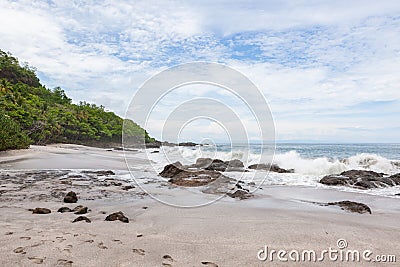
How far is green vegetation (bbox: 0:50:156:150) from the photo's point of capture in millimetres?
16406

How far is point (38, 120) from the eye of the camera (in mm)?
29078

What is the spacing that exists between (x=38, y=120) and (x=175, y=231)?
30300 mm

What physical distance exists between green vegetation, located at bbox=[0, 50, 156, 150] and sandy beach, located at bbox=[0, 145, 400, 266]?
7.08m

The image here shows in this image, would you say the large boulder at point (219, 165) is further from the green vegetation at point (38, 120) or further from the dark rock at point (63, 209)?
the dark rock at point (63, 209)

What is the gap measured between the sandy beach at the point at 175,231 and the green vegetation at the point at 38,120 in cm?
708

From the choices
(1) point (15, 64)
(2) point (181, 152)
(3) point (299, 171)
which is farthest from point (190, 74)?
(1) point (15, 64)

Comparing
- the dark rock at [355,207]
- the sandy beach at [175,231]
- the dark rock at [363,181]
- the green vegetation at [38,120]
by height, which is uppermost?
the green vegetation at [38,120]

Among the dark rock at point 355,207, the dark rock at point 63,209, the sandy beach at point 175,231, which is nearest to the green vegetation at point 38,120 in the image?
the sandy beach at point 175,231

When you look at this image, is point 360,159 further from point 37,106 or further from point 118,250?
point 37,106

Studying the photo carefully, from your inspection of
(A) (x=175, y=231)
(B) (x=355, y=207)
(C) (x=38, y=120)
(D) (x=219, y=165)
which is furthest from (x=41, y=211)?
(C) (x=38, y=120)

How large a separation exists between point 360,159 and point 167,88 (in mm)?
19148

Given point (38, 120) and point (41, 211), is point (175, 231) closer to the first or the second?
point (41, 211)

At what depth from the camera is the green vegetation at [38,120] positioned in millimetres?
16406

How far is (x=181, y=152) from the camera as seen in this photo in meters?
23.8
